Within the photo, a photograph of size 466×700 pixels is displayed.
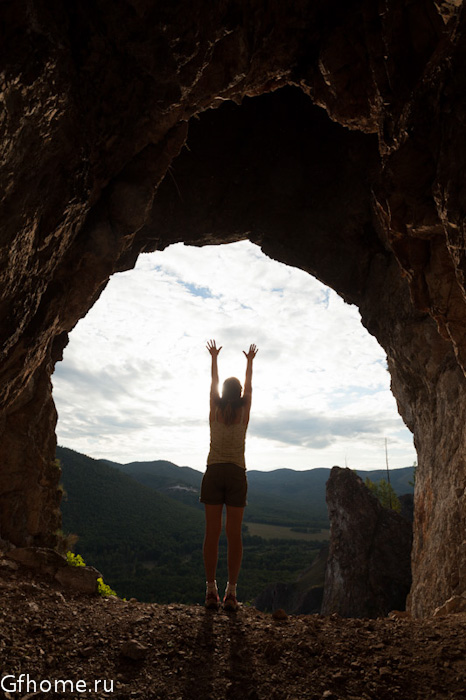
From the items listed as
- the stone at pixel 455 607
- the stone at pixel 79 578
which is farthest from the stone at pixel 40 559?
the stone at pixel 455 607

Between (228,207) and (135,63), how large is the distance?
8.95m

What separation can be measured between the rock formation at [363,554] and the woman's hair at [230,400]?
20.6 m

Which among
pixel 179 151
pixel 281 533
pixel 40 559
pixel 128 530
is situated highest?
pixel 179 151

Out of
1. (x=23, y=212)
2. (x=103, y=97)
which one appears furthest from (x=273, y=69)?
(x=23, y=212)

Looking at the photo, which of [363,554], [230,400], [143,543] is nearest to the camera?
[230,400]

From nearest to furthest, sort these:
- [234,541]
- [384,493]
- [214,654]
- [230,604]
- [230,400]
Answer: [214,654] < [230,604] < [234,541] < [230,400] < [384,493]

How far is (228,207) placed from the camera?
14.7 meters

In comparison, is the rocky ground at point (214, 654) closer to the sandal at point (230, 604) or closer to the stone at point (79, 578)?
the sandal at point (230, 604)

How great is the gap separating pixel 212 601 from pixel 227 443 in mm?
2011

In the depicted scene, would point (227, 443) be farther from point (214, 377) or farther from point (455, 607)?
point (455, 607)

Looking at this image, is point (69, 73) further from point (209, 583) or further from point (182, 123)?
point (209, 583)

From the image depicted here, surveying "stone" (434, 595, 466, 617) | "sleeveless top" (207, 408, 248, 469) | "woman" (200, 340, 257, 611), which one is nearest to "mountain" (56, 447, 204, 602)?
"stone" (434, 595, 466, 617)

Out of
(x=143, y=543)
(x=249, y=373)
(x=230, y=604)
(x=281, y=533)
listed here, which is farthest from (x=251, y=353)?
(x=281, y=533)

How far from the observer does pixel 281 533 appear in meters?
88.3
